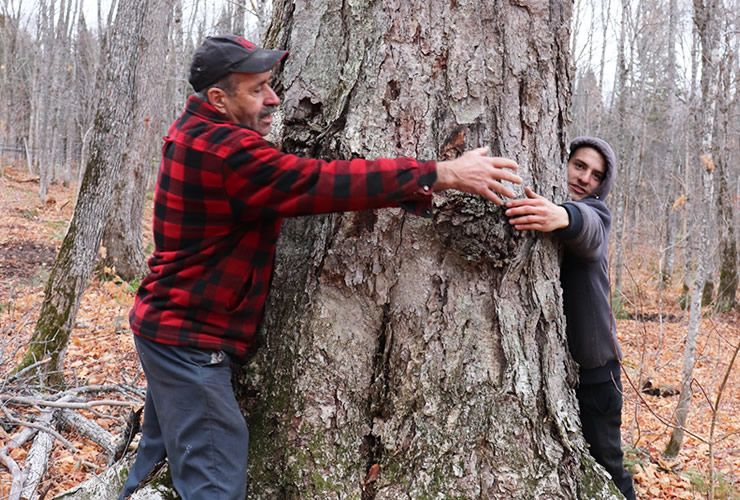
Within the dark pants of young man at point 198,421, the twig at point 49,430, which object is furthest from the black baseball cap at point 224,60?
the twig at point 49,430

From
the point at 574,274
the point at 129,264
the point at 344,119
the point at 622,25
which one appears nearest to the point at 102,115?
the point at 344,119

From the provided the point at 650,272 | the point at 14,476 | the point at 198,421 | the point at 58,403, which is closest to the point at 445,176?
the point at 198,421

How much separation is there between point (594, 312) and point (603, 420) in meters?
0.58

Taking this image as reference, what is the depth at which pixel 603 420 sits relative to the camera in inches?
108

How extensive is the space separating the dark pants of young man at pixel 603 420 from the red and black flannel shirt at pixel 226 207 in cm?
155

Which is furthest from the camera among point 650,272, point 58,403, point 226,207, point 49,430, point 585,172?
point 650,272

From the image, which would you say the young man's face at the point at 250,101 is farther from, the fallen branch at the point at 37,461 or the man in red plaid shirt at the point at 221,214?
the fallen branch at the point at 37,461

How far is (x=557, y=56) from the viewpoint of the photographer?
229 cm

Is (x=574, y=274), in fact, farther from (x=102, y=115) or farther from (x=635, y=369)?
(x=635, y=369)

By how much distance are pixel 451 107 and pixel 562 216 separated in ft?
2.07

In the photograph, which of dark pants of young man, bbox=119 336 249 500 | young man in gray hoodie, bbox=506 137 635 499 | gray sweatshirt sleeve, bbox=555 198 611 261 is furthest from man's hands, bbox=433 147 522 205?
dark pants of young man, bbox=119 336 249 500

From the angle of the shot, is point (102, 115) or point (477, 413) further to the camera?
point (102, 115)

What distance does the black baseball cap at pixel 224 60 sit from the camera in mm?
1920

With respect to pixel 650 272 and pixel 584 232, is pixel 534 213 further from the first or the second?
pixel 650 272
